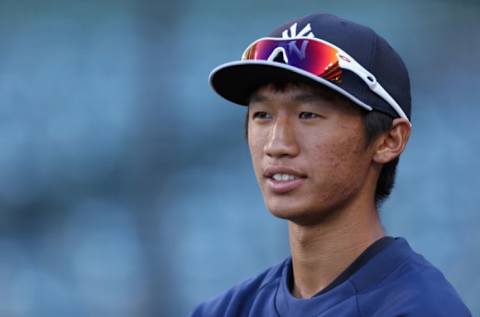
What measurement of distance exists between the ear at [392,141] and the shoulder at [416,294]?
27 centimetres

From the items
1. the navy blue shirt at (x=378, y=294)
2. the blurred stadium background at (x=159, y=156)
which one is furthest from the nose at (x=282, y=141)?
the blurred stadium background at (x=159, y=156)

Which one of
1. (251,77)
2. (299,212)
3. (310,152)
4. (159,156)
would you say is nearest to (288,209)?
(299,212)

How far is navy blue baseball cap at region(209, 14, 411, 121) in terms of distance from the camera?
268 centimetres

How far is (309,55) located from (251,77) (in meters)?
0.21

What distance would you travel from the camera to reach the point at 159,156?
5.82m

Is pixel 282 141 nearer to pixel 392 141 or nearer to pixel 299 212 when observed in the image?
pixel 299 212

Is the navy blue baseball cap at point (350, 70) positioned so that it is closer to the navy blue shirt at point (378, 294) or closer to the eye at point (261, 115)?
the eye at point (261, 115)

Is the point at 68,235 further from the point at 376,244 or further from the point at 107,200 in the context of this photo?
the point at 376,244

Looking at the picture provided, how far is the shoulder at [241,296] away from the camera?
2957mm

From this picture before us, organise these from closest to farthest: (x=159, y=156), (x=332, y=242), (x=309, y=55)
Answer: (x=309, y=55) < (x=332, y=242) < (x=159, y=156)

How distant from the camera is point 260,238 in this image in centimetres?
581

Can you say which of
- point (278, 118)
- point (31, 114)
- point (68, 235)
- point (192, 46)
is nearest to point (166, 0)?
point (192, 46)

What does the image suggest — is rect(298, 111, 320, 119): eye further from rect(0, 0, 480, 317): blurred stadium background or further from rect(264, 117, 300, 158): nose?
rect(0, 0, 480, 317): blurred stadium background

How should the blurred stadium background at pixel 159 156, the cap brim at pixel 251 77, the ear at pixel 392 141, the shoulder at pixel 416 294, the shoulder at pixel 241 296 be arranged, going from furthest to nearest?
1. the blurred stadium background at pixel 159 156
2. the shoulder at pixel 241 296
3. the ear at pixel 392 141
4. the cap brim at pixel 251 77
5. the shoulder at pixel 416 294
